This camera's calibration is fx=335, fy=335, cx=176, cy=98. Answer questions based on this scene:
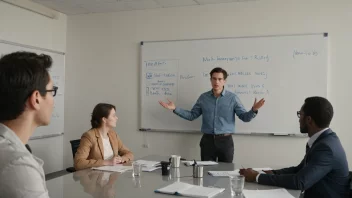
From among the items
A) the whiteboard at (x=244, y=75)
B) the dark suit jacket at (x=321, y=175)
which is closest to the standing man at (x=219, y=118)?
the whiteboard at (x=244, y=75)

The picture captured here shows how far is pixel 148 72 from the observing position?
4801 mm

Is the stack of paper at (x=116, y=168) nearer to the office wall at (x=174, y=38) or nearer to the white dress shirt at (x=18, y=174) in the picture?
the white dress shirt at (x=18, y=174)

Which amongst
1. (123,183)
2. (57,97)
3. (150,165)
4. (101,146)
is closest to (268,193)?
(123,183)

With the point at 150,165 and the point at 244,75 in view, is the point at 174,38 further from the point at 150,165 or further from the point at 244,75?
the point at 150,165

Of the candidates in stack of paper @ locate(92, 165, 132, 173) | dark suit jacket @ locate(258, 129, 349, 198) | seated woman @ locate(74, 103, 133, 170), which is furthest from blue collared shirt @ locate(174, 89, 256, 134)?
dark suit jacket @ locate(258, 129, 349, 198)

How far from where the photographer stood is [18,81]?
3.93ft

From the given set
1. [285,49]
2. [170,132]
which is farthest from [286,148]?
[170,132]

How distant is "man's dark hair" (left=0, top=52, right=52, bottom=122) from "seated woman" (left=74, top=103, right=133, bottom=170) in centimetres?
169

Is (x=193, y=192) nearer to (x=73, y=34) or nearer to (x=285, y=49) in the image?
(x=285, y=49)

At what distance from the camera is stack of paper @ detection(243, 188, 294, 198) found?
6.50 feet

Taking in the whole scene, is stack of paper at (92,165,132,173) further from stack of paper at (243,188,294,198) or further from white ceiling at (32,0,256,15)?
white ceiling at (32,0,256,15)

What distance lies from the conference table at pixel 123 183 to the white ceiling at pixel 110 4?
255 centimetres

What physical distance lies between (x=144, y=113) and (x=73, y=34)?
1.73m

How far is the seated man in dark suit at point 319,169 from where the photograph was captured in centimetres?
215
